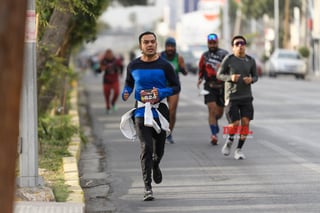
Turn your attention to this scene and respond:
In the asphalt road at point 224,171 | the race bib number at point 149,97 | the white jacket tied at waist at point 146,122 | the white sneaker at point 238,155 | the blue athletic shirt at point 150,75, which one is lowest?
the asphalt road at point 224,171

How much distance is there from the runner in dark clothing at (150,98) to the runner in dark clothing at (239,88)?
2.98 meters

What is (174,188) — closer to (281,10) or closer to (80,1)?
(80,1)

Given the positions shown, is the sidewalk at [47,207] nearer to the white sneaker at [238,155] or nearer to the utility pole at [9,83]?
the utility pole at [9,83]

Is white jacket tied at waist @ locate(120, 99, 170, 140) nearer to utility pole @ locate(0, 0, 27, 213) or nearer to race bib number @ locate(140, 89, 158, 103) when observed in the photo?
race bib number @ locate(140, 89, 158, 103)

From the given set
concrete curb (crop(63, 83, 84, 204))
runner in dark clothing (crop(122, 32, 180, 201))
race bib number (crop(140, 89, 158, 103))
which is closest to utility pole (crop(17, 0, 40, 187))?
concrete curb (crop(63, 83, 84, 204))

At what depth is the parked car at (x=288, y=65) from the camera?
5322 centimetres

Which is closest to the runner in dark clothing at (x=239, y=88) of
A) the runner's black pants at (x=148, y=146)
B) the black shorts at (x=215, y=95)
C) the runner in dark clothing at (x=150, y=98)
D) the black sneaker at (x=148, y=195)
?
the black shorts at (x=215, y=95)

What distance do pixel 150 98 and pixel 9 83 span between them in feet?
19.0

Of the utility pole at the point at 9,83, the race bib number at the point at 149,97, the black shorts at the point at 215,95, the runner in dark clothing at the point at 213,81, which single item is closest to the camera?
the utility pole at the point at 9,83

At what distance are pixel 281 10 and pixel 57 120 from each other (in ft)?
222

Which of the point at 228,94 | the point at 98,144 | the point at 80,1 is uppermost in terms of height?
the point at 80,1

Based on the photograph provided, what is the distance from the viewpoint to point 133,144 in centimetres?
1625

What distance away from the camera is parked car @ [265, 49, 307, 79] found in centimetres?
5322

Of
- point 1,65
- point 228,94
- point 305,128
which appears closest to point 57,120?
point 305,128
